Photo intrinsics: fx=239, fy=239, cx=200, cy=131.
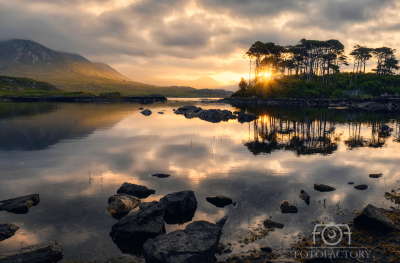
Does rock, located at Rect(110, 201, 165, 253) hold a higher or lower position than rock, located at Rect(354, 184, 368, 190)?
higher

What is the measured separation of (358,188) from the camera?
1597 cm

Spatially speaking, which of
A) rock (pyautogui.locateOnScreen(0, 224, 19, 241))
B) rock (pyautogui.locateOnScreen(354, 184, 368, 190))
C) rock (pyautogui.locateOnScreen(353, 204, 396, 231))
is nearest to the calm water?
rock (pyautogui.locateOnScreen(0, 224, 19, 241))

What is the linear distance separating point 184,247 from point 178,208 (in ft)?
13.0

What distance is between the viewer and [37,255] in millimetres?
8906

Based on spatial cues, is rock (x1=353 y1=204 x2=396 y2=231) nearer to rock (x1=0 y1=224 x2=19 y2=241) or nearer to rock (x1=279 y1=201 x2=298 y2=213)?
rock (x1=279 y1=201 x2=298 y2=213)

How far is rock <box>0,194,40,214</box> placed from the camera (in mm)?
12805

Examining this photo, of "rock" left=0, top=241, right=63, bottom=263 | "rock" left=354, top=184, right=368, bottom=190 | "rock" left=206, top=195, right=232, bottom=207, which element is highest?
"rock" left=0, top=241, right=63, bottom=263

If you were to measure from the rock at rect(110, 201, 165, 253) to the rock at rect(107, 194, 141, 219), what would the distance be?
1580mm

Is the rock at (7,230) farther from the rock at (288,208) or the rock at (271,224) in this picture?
the rock at (288,208)

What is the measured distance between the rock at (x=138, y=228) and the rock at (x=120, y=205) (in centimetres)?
158

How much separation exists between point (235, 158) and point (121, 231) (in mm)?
14954

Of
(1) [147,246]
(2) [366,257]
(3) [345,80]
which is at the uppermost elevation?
(3) [345,80]

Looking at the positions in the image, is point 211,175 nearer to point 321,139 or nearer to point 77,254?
point 77,254

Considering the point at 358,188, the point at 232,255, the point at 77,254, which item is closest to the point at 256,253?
the point at 232,255
